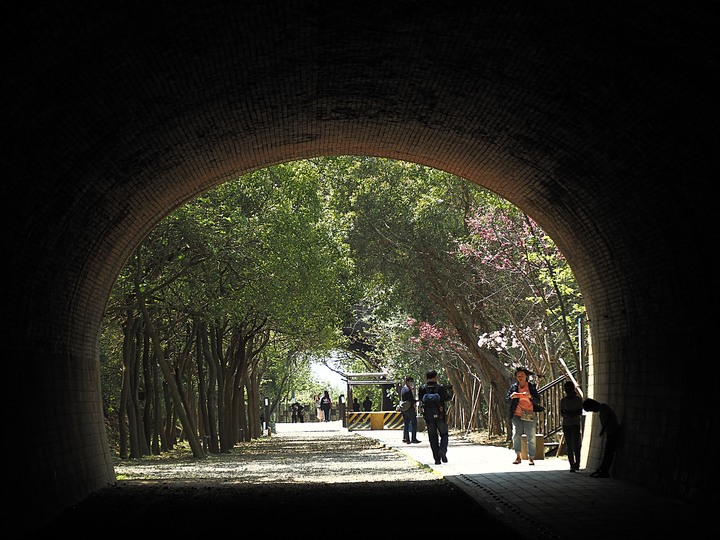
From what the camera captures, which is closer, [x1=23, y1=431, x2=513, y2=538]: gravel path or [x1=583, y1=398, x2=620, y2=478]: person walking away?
[x1=23, y1=431, x2=513, y2=538]: gravel path

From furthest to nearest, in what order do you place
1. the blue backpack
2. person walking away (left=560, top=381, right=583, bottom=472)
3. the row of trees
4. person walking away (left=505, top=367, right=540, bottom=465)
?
the row of trees
the blue backpack
person walking away (left=505, top=367, right=540, bottom=465)
person walking away (left=560, top=381, right=583, bottom=472)

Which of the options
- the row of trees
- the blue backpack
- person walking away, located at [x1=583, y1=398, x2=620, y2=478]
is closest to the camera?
person walking away, located at [x1=583, y1=398, x2=620, y2=478]

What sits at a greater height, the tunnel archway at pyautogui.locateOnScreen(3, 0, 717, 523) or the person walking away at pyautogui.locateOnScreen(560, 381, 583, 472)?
the tunnel archway at pyautogui.locateOnScreen(3, 0, 717, 523)

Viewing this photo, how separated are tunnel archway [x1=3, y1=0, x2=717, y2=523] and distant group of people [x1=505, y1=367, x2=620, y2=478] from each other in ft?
1.06

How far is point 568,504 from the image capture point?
40.3 feet

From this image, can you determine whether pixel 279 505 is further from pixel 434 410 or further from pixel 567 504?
pixel 434 410

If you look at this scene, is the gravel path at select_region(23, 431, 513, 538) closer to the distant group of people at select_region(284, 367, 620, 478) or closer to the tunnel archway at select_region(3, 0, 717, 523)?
the tunnel archway at select_region(3, 0, 717, 523)

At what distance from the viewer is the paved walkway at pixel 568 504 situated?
1015 cm

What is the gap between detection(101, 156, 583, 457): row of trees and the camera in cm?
2611

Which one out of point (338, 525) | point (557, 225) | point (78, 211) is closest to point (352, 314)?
point (557, 225)

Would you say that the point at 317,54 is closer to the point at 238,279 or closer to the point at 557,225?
the point at 557,225

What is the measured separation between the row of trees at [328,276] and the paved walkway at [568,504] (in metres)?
6.72

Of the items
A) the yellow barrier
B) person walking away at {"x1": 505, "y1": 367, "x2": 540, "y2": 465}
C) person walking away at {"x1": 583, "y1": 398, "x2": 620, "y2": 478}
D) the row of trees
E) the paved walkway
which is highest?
the row of trees

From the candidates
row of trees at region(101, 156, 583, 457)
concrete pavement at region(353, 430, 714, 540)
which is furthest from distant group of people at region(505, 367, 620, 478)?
row of trees at region(101, 156, 583, 457)
